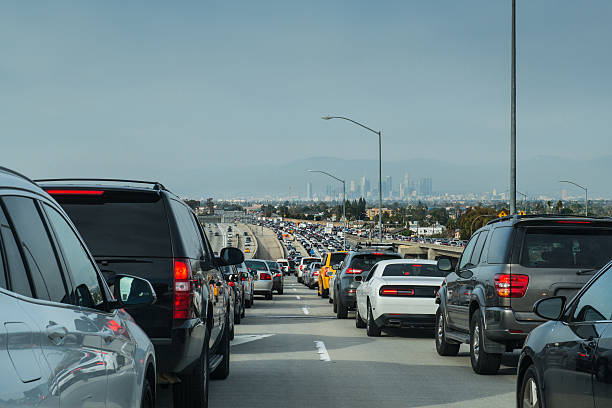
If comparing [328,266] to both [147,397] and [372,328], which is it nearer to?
[372,328]

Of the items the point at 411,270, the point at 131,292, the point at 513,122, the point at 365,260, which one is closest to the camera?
the point at 131,292

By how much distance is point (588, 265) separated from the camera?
424 inches

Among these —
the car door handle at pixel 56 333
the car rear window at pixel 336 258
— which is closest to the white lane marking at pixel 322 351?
the car door handle at pixel 56 333

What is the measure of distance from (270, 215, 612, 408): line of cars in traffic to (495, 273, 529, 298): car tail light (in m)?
0.01

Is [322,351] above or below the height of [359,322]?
above

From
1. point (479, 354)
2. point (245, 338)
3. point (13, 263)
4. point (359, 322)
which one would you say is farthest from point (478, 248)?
point (13, 263)

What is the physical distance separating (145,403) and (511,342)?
6.49 metres

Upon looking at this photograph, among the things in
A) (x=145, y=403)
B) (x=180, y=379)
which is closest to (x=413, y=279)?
(x=180, y=379)

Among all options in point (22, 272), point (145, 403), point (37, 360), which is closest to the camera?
point (37, 360)

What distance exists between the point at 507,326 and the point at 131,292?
21.3 ft

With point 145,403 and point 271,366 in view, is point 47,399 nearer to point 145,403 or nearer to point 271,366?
point 145,403

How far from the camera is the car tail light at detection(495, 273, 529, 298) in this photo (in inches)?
421

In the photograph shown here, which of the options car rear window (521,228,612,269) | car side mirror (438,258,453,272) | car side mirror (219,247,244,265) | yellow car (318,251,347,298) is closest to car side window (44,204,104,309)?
car side mirror (219,247,244,265)

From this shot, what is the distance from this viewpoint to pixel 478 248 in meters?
12.4
